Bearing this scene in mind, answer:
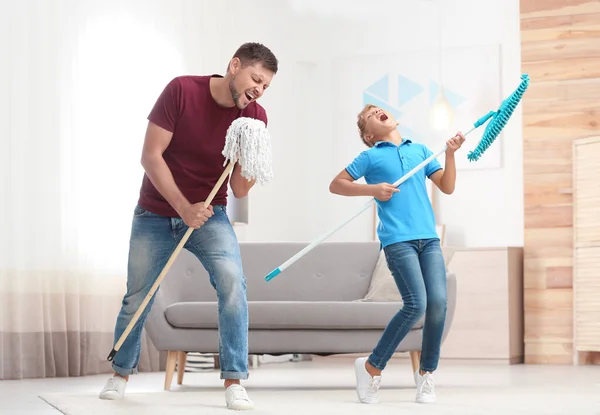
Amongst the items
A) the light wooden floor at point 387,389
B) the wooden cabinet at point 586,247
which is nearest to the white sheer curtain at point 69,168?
the light wooden floor at point 387,389

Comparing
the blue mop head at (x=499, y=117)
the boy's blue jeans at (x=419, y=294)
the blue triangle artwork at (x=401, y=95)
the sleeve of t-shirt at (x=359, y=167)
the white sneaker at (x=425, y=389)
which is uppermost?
the blue triangle artwork at (x=401, y=95)

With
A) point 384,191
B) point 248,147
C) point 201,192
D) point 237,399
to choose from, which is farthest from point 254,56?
point 237,399

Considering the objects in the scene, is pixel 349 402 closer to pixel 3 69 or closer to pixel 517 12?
pixel 3 69

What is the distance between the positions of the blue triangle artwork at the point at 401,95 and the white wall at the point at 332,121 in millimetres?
240

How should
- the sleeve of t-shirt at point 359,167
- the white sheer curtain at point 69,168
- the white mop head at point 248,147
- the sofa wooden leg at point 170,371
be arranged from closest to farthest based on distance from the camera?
the white mop head at point 248,147 → the sleeve of t-shirt at point 359,167 → the sofa wooden leg at point 170,371 → the white sheer curtain at point 69,168

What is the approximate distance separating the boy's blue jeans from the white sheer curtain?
2.25 meters

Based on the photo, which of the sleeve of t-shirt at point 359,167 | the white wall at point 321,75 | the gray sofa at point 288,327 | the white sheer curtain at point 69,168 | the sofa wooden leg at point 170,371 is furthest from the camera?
the white wall at point 321,75

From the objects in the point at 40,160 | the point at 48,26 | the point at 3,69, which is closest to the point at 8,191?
the point at 40,160

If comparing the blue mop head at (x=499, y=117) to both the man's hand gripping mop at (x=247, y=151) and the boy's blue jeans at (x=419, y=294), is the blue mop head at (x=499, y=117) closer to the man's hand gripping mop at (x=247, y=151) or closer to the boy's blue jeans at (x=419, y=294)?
the boy's blue jeans at (x=419, y=294)

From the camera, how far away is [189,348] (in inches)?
165

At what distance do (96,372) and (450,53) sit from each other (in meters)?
3.41

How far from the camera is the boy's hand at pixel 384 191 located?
10.5ft

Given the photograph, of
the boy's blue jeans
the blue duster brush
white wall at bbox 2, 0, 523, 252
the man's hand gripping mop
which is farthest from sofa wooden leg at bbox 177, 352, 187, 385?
white wall at bbox 2, 0, 523, 252

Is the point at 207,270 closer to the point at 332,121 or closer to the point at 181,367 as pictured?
the point at 181,367
